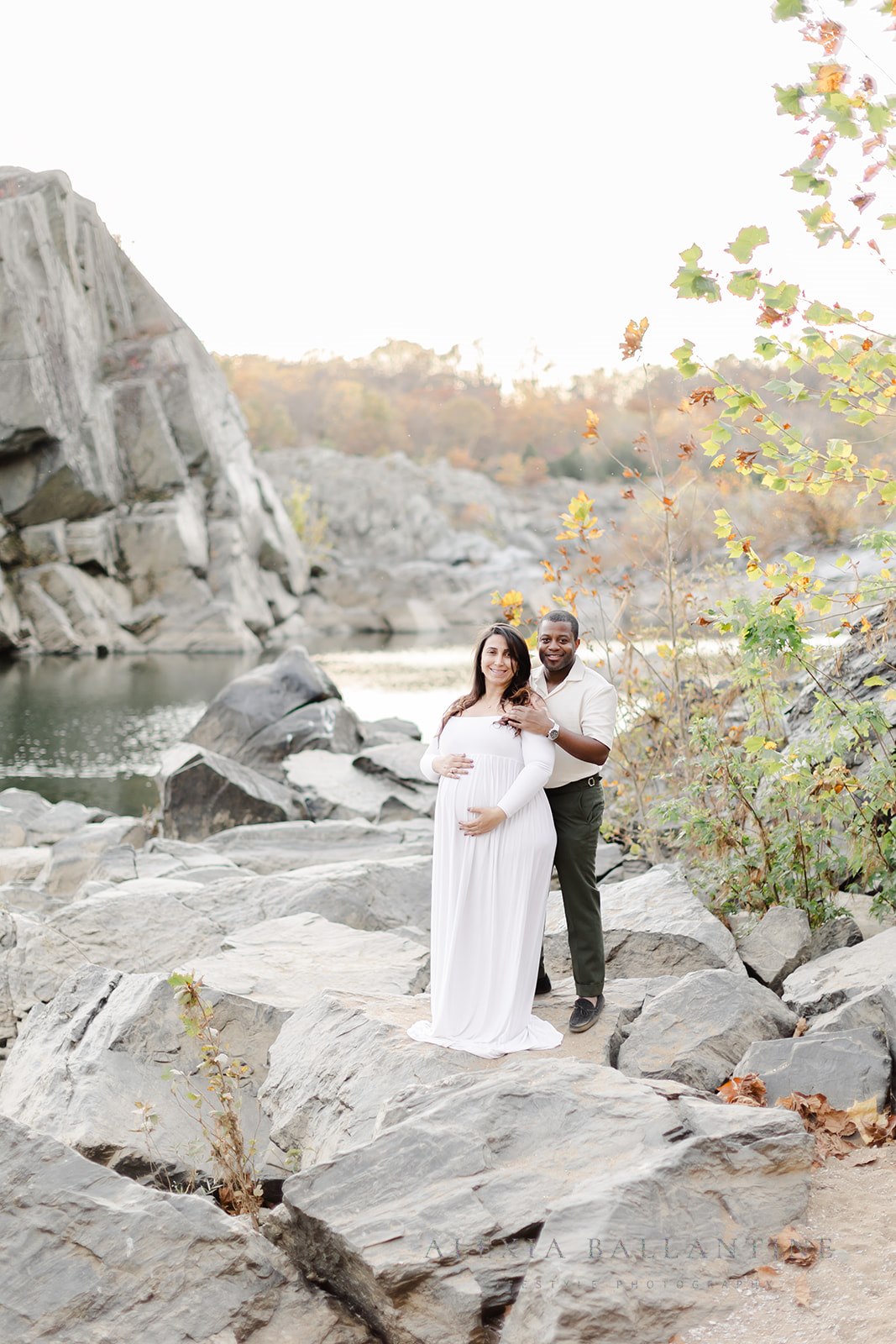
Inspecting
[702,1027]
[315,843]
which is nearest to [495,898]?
[702,1027]

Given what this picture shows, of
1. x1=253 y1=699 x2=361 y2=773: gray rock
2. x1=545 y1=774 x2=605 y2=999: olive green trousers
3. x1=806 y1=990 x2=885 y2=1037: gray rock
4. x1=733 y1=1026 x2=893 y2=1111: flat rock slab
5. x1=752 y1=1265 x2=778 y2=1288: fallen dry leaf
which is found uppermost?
x1=545 y1=774 x2=605 y2=999: olive green trousers

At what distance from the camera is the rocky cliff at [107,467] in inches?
1671

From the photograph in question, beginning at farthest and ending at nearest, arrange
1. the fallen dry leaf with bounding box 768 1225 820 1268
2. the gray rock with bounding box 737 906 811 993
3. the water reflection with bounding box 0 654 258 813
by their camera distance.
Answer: the water reflection with bounding box 0 654 258 813, the gray rock with bounding box 737 906 811 993, the fallen dry leaf with bounding box 768 1225 820 1268

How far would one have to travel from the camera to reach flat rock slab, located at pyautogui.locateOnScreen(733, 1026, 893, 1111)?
13.7 feet

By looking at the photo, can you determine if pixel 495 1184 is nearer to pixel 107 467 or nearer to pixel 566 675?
pixel 566 675

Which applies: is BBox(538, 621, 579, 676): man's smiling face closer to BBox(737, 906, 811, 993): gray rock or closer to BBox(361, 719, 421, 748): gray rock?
BBox(737, 906, 811, 993): gray rock

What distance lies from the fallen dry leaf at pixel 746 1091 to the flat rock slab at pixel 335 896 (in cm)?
337

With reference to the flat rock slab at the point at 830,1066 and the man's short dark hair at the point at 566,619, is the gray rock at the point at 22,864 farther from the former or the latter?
the flat rock slab at the point at 830,1066

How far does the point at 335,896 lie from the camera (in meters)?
7.75

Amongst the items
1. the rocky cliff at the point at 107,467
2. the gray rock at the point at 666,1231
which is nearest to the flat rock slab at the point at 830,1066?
the gray rock at the point at 666,1231

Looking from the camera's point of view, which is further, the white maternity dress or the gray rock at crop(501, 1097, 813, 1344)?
the white maternity dress

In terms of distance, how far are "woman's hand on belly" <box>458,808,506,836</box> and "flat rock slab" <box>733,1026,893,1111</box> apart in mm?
1274

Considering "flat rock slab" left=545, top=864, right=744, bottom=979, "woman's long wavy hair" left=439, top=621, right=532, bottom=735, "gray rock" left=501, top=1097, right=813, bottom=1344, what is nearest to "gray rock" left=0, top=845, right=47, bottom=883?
"flat rock slab" left=545, top=864, right=744, bottom=979

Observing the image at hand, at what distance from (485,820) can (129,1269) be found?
1986mm
